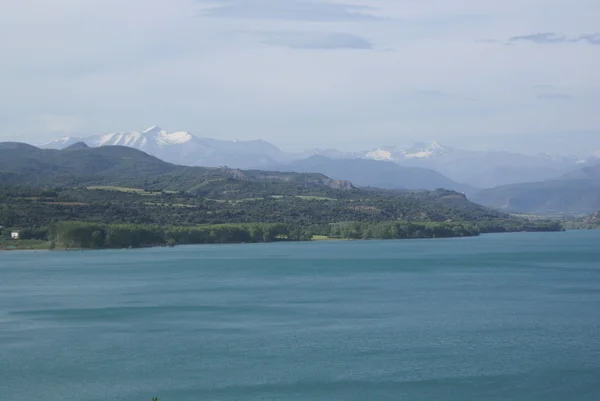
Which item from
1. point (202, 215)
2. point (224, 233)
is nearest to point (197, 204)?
point (202, 215)

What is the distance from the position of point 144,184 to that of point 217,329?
128427 millimetres

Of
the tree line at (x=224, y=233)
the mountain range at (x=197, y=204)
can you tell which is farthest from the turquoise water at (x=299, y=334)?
the mountain range at (x=197, y=204)

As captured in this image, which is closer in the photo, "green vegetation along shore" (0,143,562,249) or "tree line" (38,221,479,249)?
"tree line" (38,221,479,249)

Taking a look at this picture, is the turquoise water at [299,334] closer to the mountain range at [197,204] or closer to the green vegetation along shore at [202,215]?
the green vegetation along shore at [202,215]

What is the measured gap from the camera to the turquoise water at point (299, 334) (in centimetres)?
2911

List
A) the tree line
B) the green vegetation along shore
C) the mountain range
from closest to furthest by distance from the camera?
the tree line
the green vegetation along shore
the mountain range

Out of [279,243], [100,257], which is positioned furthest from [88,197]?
[100,257]

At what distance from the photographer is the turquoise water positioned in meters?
29.1

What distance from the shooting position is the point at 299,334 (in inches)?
1474

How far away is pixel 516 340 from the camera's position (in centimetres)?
3628

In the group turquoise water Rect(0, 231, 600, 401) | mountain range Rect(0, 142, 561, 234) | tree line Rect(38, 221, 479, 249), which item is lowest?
turquoise water Rect(0, 231, 600, 401)

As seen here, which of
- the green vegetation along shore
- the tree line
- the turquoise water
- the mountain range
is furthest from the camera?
the mountain range

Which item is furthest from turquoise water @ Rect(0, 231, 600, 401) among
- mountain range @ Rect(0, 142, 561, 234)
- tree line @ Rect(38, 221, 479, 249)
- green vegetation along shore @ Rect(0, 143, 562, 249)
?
mountain range @ Rect(0, 142, 561, 234)

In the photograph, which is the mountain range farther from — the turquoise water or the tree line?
the turquoise water
